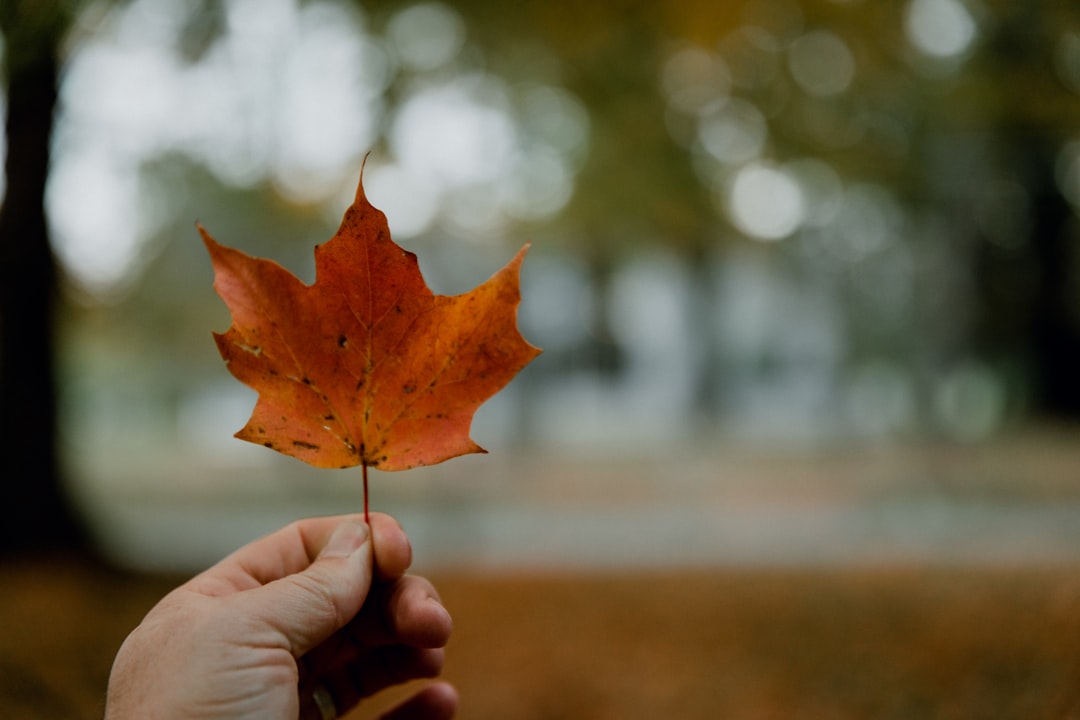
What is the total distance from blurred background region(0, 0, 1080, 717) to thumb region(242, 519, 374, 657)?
5.44 ft

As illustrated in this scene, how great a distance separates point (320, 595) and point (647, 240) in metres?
9.73

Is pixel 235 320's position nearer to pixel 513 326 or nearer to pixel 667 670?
pixel 513 326

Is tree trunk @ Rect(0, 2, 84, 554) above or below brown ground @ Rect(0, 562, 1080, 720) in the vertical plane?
above

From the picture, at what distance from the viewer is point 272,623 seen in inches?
45.3

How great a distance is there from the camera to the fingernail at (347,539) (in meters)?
1.25

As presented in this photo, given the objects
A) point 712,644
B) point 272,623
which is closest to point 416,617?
point 272,623

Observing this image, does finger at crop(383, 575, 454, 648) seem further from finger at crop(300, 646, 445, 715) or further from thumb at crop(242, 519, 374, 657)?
finger at crop(300, 646, 445, 715)

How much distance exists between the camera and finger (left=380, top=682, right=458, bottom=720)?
1593 mm

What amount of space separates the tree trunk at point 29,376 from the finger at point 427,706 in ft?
13.4

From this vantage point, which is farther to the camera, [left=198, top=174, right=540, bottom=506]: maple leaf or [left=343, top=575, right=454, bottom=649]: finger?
[left=343, top=575, right=454, bottom=649]: finger

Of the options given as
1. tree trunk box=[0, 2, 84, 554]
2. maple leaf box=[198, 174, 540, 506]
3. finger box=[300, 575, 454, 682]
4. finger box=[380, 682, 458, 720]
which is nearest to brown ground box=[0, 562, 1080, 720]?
tree trunk box=[0, 2, 84, 554]

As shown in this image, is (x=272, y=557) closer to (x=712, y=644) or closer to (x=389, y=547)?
(x=389, y=547)

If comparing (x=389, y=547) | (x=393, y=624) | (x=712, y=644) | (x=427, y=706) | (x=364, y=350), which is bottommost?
(x=712, y=644)

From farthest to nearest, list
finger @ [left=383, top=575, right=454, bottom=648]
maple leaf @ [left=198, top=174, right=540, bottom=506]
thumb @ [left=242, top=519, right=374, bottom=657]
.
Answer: finger @ [left=383, top=575, right=454, bottom=648] < thumb @ [left=242, top=519, right=374, bottom=657] < maple leaf @ [left=198, top=174, right=540, bottom=506]
